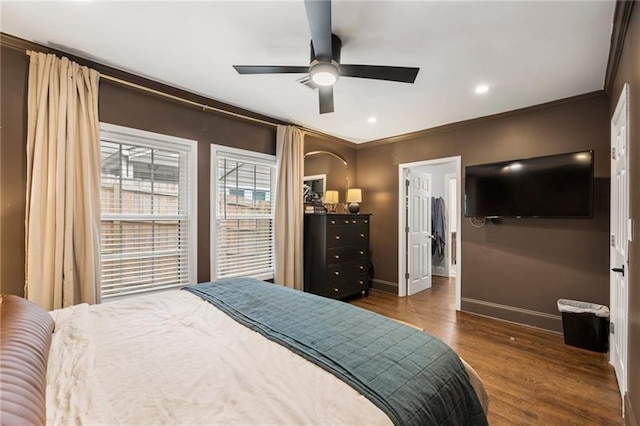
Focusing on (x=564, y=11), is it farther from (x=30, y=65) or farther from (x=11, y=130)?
(x=11, y=130)

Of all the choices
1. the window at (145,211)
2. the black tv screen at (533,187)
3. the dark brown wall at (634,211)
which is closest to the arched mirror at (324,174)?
the window at (145,211)

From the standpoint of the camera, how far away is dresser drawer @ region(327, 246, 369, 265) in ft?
13.0

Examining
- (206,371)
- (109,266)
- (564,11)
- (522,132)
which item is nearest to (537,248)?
(522,132)

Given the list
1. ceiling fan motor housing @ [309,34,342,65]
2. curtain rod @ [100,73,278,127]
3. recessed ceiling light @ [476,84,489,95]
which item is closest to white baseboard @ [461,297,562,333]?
recessed ceiling light @ [476,84,489,95]

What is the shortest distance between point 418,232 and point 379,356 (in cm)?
402

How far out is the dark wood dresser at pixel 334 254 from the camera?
3904mm

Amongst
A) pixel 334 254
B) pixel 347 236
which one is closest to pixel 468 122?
pixel 347 236

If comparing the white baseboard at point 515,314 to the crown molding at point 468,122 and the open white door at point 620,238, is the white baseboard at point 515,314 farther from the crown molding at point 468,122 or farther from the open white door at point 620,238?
the crown molding at point 468,122

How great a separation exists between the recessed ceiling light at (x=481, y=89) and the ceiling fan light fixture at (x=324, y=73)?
1682 millimetres

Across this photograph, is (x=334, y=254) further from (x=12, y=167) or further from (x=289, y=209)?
(x=12, y=167)

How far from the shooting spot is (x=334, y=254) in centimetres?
399

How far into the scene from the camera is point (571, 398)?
2061 millimetres

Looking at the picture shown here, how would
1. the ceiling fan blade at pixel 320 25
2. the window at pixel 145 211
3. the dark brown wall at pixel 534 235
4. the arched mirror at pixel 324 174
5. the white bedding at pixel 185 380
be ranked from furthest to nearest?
1. the arched mirror at pixel 324 174
2. the dark brown wall at pixel 534 235
3. the window at pixel 145 211
4. the ceiling fan blade at pixel 320 25
5. the white bedding at pixel 185 380

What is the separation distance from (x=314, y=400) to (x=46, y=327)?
1.35 metres
